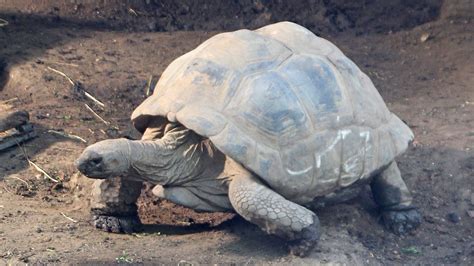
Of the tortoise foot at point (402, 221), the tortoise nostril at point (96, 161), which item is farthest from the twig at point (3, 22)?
the tortoise foot at point (402, 221)

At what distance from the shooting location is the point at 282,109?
484 cm

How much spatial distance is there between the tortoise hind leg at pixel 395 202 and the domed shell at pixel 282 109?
0.70 ft

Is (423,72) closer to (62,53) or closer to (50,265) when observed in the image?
(62,53)

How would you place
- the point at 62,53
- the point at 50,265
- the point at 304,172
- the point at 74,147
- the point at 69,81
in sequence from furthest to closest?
the point at 62,53 → the point at 69,81 → the point at 74,147 → the point at 304,172 → the point at 50,265

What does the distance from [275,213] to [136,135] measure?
7.44 feet

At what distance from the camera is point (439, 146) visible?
6469 mm

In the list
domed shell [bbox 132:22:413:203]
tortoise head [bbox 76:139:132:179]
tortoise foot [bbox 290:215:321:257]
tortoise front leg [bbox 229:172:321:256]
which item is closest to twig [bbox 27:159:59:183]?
domed shell [bbox 132:22:413:203]

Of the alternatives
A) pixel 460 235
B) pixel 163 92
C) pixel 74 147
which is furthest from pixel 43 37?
pixel 460 235

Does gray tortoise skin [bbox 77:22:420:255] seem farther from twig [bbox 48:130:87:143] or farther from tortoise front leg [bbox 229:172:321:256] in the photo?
twig [bbox 48:130:87:143]

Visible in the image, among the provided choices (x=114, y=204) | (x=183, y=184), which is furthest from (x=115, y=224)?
(x=183, y=184)

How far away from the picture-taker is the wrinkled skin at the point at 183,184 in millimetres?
4605

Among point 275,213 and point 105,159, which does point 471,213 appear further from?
point 105,159

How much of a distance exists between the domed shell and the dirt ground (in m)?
0.45

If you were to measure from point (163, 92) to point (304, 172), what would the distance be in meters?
1.00
